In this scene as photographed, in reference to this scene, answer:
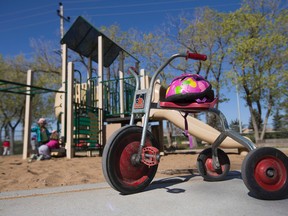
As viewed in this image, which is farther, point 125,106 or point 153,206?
point 125,106

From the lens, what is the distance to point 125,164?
8.96 ft

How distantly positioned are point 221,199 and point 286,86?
22816mm

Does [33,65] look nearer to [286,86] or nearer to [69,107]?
[69,107]

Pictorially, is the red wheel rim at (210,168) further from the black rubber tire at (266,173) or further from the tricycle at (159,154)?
the black rubber tire at (266,173)

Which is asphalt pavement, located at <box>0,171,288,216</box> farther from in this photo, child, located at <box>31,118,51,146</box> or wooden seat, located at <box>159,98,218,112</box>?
child, located at <box>31,118,51,146</box>

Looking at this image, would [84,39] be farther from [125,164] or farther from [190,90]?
[125,164]

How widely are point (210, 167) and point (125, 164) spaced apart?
130 cm

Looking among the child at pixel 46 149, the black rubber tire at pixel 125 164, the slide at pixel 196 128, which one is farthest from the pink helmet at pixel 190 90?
the child at pixel 46 149

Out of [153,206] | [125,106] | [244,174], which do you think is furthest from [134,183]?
[125,106]

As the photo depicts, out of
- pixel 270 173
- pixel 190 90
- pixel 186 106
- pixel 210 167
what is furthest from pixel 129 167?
pixel 270 173

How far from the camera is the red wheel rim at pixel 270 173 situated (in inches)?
94.3

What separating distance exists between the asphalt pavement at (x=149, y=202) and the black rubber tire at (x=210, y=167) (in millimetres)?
199

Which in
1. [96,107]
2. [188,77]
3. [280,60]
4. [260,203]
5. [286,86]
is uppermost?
[280,60]

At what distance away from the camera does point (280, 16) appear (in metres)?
21.9
